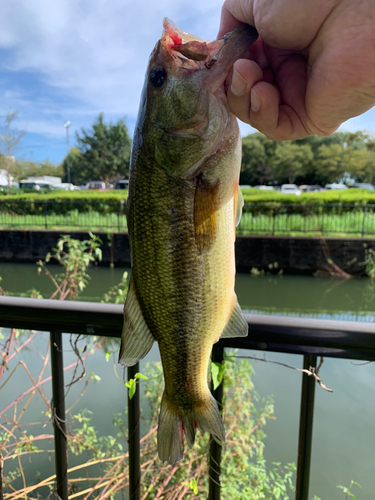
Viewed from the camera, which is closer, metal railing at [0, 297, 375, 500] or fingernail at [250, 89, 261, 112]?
fingernail at [250, 89, 261, 112]

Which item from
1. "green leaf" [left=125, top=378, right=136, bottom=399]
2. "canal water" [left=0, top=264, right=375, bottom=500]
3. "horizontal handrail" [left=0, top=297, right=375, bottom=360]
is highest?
"horizontal handrail" [left=0, top=297, right=375, bottom=360]

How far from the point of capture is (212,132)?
90 centimetres

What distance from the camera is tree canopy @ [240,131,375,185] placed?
105ft

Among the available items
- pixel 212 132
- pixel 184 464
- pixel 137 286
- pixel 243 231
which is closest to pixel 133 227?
pixel 137 286

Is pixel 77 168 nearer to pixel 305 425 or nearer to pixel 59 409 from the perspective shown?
pixel 59 409

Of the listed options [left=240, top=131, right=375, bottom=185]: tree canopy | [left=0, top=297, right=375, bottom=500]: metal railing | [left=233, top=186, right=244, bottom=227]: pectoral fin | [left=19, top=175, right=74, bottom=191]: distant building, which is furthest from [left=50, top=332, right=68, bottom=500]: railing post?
[left=240, top=131, right=375, bottom=185]: tree canopy

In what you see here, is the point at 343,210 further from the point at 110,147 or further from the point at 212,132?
the point at 110,147

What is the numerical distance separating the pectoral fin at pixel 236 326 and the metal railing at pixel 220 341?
237 mm

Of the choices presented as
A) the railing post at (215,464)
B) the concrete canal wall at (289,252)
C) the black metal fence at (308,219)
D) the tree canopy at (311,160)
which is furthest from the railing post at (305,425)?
the tree canopy at (311,160)

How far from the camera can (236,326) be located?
0.95m

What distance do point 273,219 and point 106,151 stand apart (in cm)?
2751

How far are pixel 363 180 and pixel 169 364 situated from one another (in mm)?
39922

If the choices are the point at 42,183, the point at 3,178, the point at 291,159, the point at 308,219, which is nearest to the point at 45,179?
the point at 42,183

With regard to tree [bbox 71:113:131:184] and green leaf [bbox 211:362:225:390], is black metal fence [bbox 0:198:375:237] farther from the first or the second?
tree [bbox 71:113:131:184]
